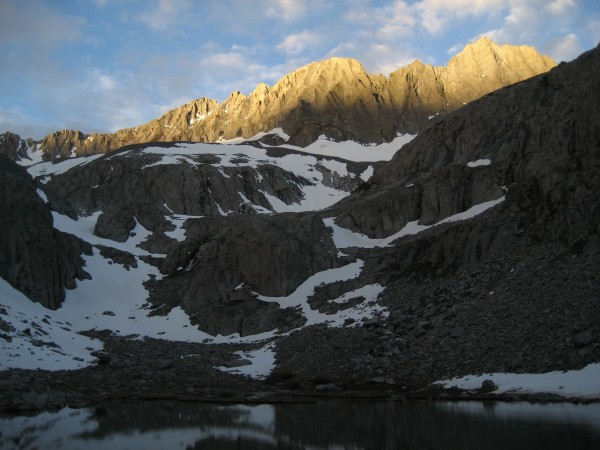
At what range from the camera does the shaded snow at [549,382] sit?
2795 centimetres

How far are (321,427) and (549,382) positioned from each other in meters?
13.0

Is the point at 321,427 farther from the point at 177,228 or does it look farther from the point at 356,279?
the point at 177,228

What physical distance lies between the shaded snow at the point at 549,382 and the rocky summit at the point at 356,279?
2.34ft

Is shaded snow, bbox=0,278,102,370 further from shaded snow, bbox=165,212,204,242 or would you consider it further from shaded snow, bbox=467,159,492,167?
shaded snow, bbox=467,159,492,167

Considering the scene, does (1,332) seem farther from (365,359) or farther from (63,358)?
(365,359)

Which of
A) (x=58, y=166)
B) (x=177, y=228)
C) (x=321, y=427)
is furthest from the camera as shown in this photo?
(x=58, y=166)

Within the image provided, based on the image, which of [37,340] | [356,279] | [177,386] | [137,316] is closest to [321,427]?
[177,386]

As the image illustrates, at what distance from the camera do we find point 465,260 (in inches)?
1977

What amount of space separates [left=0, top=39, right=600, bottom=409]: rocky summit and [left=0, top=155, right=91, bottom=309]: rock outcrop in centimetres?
23

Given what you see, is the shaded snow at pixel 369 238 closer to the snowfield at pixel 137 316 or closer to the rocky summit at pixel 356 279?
the snowfield at pixel 137 316

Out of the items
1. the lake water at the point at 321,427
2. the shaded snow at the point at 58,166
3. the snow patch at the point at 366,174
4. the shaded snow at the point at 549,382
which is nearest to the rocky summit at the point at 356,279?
the shaded snow at the point at 549,382

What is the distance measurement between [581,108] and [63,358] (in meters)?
49.1

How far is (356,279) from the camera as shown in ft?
197

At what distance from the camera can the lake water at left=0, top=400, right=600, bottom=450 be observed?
19.9 meters
